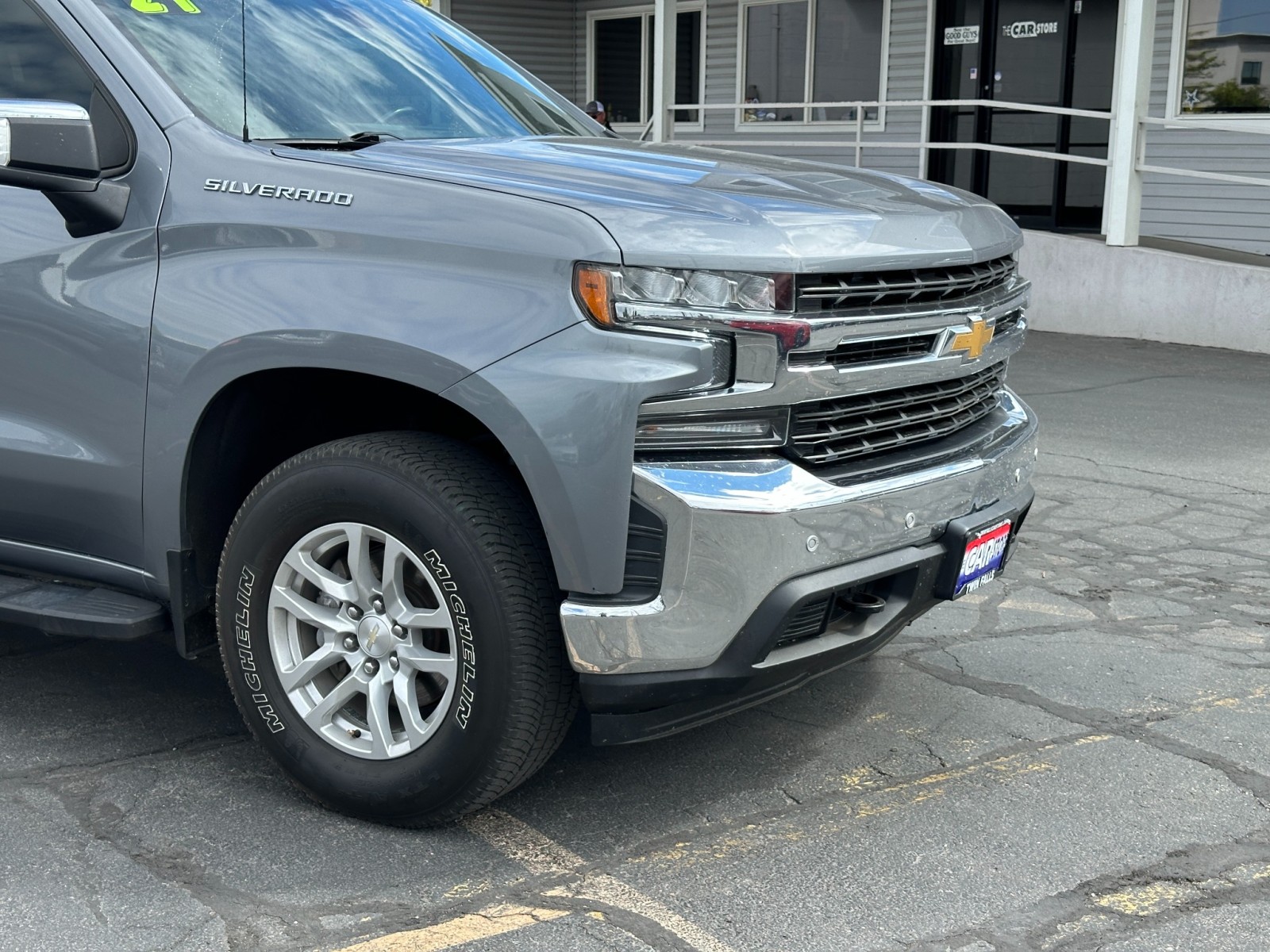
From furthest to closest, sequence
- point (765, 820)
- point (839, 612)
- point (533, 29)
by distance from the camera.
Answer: point (533, 29) → point (765, 820) → point (839, 612)

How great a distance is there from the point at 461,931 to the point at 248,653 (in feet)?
3.07

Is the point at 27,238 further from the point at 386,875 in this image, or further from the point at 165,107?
the point at 386,875

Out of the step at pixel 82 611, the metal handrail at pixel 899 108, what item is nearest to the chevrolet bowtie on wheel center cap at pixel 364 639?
the step at pixel 82 611

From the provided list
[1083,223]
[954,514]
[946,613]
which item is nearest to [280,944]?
[954,514]

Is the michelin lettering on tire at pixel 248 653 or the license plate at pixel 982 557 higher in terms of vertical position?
the license plate at pixel 982 557

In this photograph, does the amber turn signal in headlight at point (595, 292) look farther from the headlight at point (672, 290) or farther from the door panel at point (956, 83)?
the door panel at point (956, 83)

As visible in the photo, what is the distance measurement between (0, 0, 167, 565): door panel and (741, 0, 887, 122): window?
1469cm

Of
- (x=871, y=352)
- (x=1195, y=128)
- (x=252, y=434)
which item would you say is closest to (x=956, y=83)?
(x=1195, y=128)

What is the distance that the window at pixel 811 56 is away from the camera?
18062mm

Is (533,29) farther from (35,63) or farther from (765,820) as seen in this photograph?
(765,820)

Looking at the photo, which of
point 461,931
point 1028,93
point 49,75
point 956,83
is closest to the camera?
point 461,931

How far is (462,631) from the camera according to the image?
3.27 metres

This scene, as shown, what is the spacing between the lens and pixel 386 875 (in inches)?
130

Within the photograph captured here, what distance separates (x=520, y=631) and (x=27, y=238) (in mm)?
1688
